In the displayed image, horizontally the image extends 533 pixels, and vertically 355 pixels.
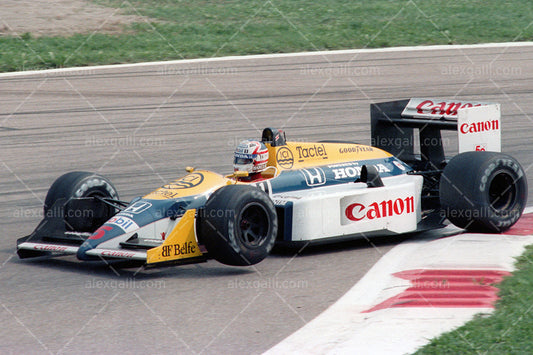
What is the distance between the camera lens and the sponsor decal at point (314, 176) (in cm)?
906

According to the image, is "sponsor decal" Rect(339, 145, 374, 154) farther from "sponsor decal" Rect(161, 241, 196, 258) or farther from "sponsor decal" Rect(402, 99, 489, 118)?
"sponsor decal" Rect(161, 241, 196, 258)

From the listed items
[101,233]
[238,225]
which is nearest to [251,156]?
[238,225]

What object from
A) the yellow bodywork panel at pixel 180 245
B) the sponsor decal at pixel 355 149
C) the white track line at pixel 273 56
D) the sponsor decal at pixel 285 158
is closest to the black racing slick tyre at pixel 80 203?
the yellow bodywork panel at pixel 180 245

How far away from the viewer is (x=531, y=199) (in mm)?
11328

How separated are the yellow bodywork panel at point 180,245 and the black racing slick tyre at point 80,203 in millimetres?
1370

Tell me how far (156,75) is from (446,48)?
8.22m

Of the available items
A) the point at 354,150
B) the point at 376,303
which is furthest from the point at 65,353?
the point at 354,150

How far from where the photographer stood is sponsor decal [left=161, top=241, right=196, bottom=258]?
770cm

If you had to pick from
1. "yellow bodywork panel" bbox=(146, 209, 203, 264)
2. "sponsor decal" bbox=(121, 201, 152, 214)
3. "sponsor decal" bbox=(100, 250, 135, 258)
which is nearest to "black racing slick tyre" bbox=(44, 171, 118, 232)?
"sponsor decal" bbox=(121, 201, 152, 214)

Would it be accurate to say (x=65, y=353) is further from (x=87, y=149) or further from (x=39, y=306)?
(x=87, y=149)

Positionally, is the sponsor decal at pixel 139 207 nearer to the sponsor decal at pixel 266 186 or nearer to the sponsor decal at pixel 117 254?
the sponsor decal at pixel 117 254

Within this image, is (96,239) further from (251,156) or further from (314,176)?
(314,176)

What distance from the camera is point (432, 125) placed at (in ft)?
34.1

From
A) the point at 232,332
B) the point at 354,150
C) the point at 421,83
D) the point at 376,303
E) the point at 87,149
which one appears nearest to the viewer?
the point at 232,332
